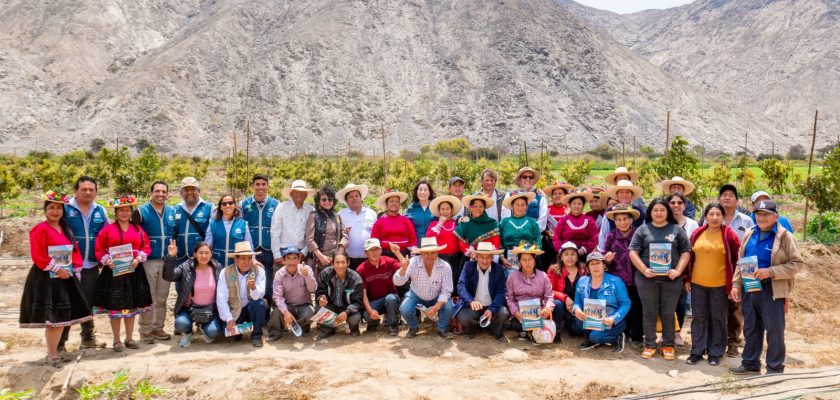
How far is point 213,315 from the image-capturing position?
6609 mm

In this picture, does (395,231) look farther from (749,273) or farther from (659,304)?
(749,273)

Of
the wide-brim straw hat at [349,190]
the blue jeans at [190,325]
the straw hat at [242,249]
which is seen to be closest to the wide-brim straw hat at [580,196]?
the wide-brim straw hat at [349,190]

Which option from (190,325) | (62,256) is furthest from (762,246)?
(62,256)

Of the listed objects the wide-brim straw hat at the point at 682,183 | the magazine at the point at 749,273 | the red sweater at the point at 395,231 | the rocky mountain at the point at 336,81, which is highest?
the rocky mountain at the point at 336,81

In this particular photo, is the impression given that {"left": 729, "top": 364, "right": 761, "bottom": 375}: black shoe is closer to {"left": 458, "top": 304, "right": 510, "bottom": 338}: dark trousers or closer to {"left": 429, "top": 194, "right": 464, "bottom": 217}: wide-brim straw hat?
{"left": 458, "top": 304, "right": 510, "bottom": 338}: dark trousers

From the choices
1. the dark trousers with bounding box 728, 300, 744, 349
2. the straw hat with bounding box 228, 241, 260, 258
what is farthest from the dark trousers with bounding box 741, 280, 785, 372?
the straw hat with bounding box 228, 241, 260, 258

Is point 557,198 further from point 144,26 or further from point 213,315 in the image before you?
point 144,26

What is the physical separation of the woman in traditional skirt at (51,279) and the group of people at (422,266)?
14 mm

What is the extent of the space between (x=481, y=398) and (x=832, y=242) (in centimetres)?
1073

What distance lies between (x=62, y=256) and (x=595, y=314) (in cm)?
576

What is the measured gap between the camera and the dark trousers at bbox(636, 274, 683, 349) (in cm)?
592

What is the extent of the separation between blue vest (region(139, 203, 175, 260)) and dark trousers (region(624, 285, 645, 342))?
5503 mm

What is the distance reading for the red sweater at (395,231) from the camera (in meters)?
7.09

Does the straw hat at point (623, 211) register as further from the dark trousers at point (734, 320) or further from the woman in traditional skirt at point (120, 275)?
the woman in traditional skirt at point (120, 275)
